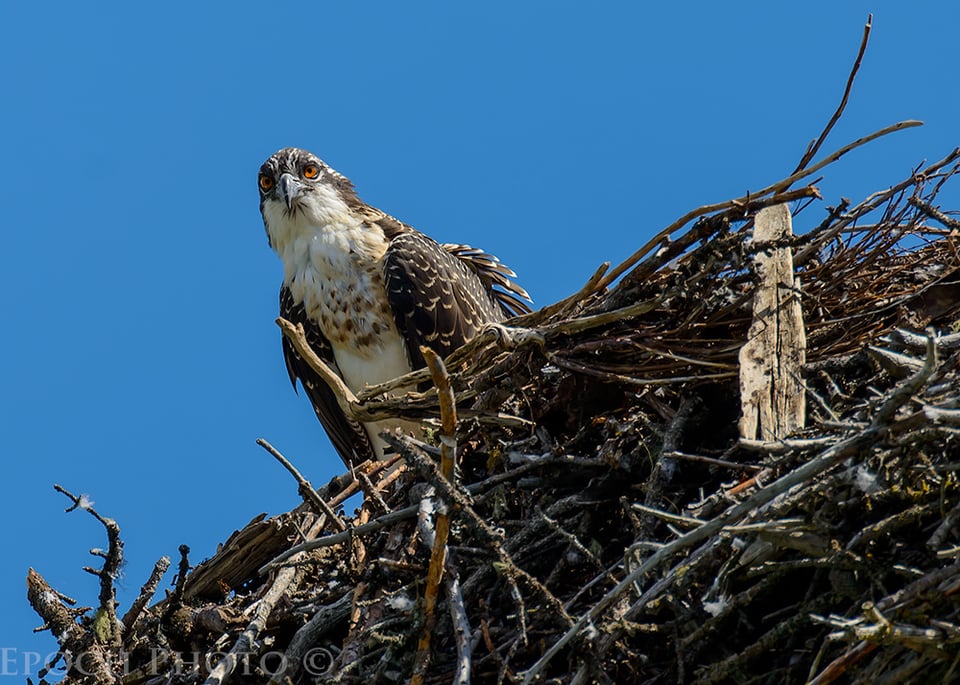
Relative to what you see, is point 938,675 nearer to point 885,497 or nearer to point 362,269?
point 885,497

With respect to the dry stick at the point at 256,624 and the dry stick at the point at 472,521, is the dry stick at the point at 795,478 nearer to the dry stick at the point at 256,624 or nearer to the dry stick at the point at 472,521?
the dry stick at the point at 472,521

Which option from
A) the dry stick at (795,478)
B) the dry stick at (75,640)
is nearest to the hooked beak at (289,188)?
the dry stick at (75,640)

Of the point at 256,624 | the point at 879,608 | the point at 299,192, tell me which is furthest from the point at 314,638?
the point at 299,192

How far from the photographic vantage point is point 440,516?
326cm

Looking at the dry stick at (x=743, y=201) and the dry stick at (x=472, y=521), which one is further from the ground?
the dry stick at (x=743, y=201)

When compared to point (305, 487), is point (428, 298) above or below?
above

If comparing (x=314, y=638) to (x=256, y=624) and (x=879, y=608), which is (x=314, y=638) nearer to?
(x=256, y=624)

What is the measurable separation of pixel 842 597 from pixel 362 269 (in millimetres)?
3248

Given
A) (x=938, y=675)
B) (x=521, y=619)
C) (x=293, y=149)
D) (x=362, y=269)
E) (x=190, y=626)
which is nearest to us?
(x=938, y=675)

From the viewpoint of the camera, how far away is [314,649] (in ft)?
13.4

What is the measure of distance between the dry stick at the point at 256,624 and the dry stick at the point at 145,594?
1.13 feet

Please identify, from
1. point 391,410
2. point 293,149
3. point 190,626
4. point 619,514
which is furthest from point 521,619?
point 293,149

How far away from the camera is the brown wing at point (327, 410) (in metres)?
6.10

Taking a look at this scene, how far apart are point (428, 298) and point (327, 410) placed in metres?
1.00
